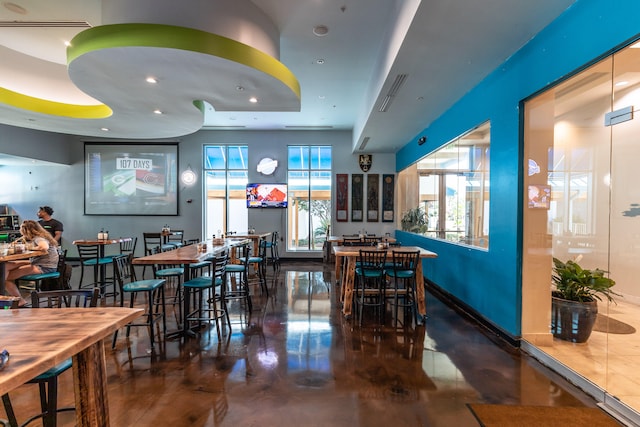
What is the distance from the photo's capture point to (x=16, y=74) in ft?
17.1

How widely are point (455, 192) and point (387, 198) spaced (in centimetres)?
354

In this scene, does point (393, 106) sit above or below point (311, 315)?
above

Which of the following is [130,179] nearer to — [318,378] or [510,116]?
[318,378]

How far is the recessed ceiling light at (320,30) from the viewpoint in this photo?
397cm

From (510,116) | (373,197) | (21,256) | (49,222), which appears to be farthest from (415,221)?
(49,222)

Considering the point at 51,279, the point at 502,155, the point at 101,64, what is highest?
the point at 101,64

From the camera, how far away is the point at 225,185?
360 inches

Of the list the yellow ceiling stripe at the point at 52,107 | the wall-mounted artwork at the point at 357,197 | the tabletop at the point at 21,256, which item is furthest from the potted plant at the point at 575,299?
the yellow ceiling stripe at the point at 52,107

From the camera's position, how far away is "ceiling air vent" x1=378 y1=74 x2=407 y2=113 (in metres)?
3.77

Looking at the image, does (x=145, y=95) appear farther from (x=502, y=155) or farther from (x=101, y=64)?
(x=502, y=155)

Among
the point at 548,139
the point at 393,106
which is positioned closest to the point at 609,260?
the point at 548,139

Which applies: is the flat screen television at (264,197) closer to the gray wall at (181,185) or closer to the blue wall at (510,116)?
the gray wall at (181,185)

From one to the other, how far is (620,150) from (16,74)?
9183 mm

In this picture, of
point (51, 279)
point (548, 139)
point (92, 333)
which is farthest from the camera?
point (51, 279)
